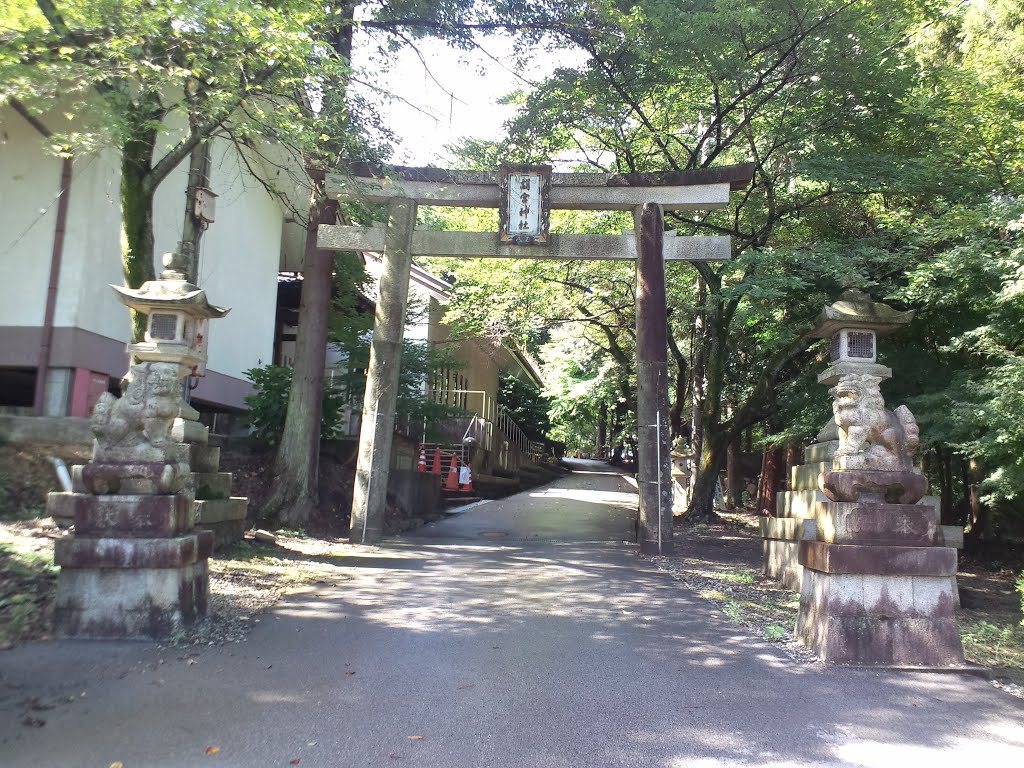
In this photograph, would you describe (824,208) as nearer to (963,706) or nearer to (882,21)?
(882,21)

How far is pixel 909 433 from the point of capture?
5719 millimetres

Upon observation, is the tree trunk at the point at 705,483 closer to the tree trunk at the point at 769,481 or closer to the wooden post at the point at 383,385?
the tree trunk at the point at 769,481

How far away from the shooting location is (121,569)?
5430mm

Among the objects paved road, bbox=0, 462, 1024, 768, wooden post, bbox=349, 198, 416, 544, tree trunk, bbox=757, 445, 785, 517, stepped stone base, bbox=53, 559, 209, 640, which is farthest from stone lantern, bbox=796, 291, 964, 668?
tree trunk, bbox=757, 445, 785, 517

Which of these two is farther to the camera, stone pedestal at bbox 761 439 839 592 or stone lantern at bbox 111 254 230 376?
stone pedestal at bbox 761 439 839 592

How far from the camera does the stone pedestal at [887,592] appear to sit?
5355mm

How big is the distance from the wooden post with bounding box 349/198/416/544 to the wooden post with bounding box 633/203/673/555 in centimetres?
342

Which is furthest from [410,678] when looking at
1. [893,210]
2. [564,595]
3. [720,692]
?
[893,210]

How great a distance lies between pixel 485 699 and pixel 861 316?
184 inches

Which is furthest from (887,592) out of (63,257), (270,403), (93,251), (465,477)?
(465,477)

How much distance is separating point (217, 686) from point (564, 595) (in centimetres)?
364

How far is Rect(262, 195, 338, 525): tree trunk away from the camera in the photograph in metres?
10.9

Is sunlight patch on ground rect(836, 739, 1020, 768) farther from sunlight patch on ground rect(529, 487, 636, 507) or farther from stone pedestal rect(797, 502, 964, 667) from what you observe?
sunlight patch on ground rect(529, 487, 636, 507)

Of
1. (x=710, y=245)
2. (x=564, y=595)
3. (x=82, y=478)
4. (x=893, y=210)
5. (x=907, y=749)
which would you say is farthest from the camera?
(x=893, y=210)
